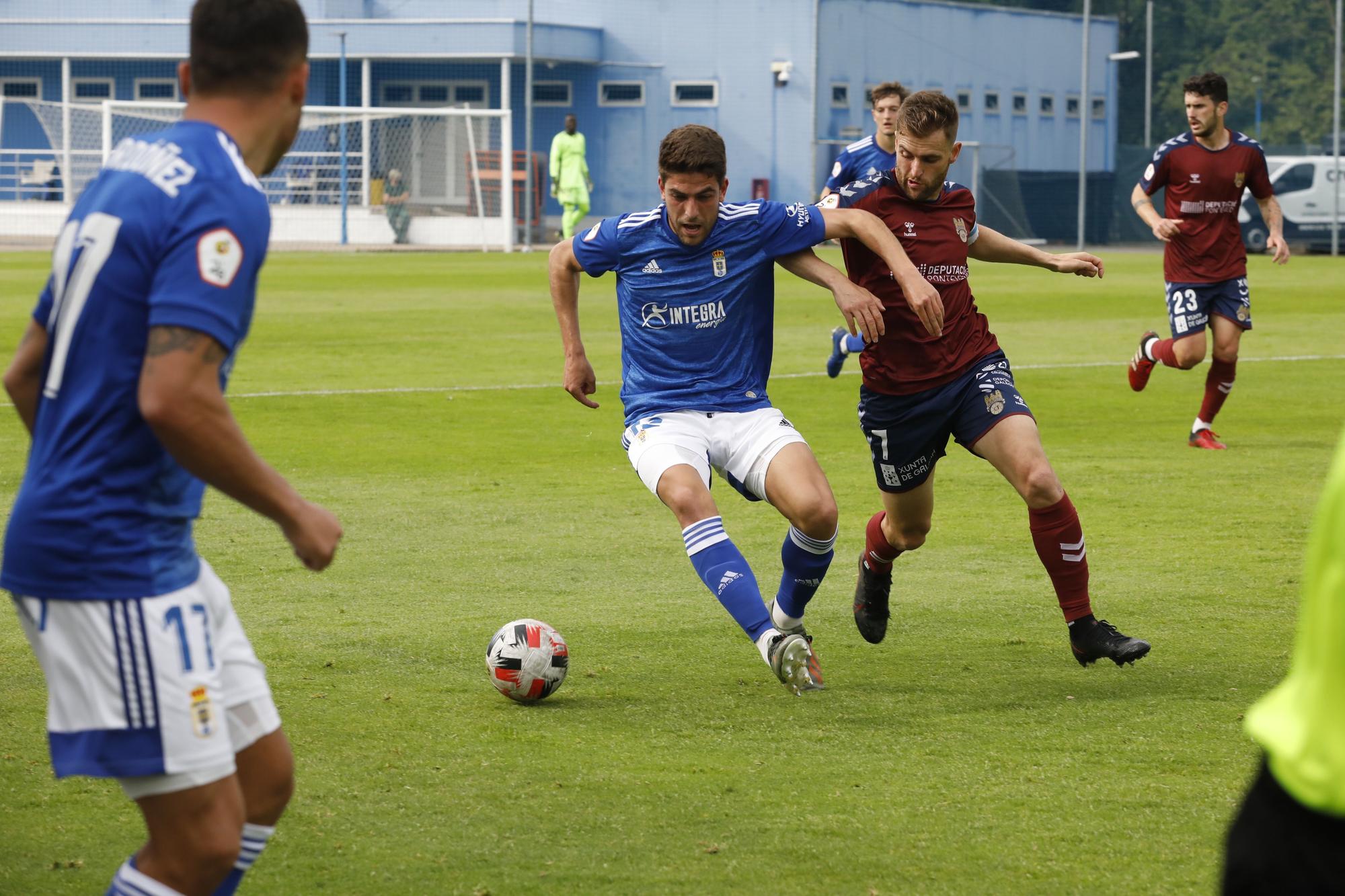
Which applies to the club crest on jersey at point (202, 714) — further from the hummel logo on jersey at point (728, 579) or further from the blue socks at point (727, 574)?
the hummel logo on jersey at point (728, 579)

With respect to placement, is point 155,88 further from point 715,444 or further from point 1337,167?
point 715,444

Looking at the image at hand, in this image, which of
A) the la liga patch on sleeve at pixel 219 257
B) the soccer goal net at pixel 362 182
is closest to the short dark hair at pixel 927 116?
the la liga patch on sleeve at pixel 219 257

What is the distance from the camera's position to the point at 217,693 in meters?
2.89

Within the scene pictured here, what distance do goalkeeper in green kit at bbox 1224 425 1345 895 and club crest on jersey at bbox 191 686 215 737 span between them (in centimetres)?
161

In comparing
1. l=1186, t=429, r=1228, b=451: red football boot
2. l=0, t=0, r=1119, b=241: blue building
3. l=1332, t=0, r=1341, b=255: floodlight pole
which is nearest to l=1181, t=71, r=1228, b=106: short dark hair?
l=1186, t=429, r=1228, b=451: red football boot

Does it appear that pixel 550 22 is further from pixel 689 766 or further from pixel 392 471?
pixel 689 766

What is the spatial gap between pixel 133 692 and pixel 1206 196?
10.5m

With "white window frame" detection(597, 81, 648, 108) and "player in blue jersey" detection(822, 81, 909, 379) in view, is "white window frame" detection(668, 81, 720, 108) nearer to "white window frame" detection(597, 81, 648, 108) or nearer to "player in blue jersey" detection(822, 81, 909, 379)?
"white window frame" detection(597, 81, 648, 108)

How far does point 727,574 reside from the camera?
5543 mm

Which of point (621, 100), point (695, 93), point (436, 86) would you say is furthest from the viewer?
point (436, 86)

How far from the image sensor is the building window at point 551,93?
1875 inches

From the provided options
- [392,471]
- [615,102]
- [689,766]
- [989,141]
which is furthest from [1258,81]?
[689,766]

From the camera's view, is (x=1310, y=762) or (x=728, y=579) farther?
(x=728, y=579)

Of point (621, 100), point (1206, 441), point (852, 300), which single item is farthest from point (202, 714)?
point (621, 100)
